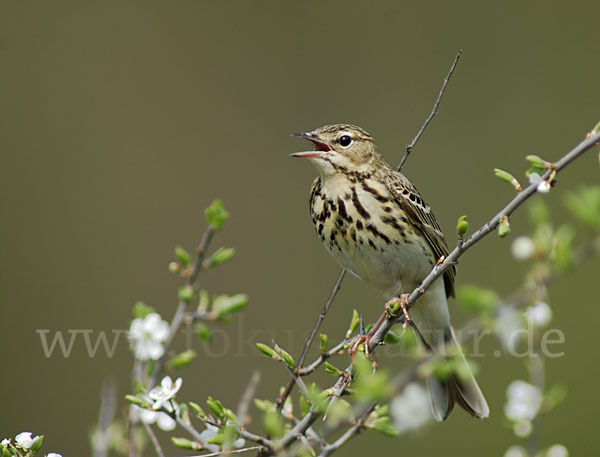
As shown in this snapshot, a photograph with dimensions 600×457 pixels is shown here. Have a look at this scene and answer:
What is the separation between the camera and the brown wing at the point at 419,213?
3592mm

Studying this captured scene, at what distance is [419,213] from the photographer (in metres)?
3.63

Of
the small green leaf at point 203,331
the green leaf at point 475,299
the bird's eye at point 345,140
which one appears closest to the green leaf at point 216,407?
the small green leaf at point 203,331

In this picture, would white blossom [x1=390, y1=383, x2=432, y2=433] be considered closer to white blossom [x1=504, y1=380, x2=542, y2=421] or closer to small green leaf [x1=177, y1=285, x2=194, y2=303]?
white blossom [x1=504, y1=380, x2=542, y2=421]

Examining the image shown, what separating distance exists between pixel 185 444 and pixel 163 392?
20 cm

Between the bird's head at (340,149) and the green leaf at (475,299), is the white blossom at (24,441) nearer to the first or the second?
the green leaf at (475,299)

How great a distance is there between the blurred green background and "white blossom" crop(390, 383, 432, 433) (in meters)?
4.46

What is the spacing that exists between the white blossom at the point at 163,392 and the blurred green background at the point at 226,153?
12.6 feet

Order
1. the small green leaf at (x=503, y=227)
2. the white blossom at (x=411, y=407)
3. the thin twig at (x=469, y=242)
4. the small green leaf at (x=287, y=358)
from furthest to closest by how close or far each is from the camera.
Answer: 1. the small green leaf at (x=287, y=358)
2. the small green leaf at (x=503, y=227)
3. the thin twig at (x=469, y=242)
4. the white blossom at (x=411, y=407)

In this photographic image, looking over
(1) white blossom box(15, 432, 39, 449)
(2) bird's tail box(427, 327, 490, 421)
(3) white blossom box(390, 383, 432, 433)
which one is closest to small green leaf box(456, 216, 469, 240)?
(3) white blossom box(390, 383, 432, 433)

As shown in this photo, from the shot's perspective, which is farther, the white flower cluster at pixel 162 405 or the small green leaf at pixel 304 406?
the small green leaf at pixel 304 406

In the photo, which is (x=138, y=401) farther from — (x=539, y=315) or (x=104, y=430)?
(x=539, y=315)

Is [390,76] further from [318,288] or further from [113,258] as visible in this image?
[113,258]

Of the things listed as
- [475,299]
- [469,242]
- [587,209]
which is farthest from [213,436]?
[587,209]

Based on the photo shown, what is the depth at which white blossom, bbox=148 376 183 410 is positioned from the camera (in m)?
1.89
